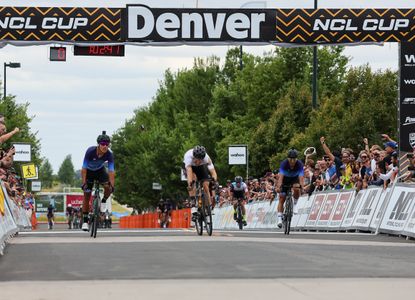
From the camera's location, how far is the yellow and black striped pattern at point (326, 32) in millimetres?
26891

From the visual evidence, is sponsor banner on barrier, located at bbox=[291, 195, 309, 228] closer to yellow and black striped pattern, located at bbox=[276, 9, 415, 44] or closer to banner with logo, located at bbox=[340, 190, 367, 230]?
banner with logo, located at bbox=[340, 190, 367, 230]

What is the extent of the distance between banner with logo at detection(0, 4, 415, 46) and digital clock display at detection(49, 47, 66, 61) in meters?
0.39

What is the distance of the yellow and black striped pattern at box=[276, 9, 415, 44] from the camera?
88.2 ft

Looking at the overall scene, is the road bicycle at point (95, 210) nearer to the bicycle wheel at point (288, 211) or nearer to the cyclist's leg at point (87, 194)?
the cyclist's leg at point (87, 194)

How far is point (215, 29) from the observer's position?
2675 centimetres

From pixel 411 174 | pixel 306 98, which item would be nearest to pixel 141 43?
pixel 411 174

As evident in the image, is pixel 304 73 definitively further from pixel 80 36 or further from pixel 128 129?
pixel 128 129

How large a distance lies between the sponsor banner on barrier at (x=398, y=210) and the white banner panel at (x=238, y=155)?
24138mm

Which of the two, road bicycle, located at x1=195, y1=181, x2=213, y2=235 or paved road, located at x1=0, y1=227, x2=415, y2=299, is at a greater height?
road bicycle, located at x1=195, y1=181, x2=213, y2=235

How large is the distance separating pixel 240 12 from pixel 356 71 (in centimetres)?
2376

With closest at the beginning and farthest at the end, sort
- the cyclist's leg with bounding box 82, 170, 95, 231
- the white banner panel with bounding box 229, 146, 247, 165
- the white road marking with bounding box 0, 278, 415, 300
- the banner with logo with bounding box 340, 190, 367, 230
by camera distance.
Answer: the white road marking with bounding box 0, 278, 415, 300 → the cyclist's leg with bounding box 82, 170, 95, 231 → the banner with logo with bounding box 340, 190, 367, 230 → the white banner panel with bounding box 229, 146, 247, 165

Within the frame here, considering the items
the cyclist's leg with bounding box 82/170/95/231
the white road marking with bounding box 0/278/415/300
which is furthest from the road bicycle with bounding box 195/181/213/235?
the white road marking with bounding box 0/278/415/300

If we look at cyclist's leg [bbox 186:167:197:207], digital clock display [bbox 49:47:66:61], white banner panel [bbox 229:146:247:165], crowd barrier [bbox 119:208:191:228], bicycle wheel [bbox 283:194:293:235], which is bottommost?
crowd barrier [bbox 119:208:191:228]

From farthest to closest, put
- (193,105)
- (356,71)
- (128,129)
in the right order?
(128,129) < (193,105) < (356,71)
